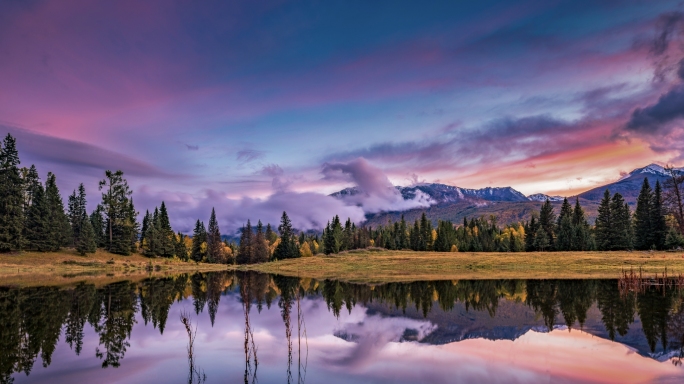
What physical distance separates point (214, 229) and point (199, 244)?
8007mm

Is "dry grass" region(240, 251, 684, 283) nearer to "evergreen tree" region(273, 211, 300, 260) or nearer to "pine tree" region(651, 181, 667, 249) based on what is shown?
"pine tree" region(651, 181, 667, 249)

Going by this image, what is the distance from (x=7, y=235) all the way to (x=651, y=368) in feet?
305

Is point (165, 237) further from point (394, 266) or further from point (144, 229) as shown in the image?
point (394, 266)

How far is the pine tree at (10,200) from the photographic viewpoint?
7381cm

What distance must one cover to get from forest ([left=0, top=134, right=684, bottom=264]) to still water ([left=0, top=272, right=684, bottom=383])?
4627 cm

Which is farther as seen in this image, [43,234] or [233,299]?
[43,234]

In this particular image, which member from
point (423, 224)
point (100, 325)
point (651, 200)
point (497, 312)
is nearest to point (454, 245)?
point (423, 224)

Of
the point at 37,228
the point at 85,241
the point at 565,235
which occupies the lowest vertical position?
the point at 565,235

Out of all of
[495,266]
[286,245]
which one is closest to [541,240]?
[495,266]

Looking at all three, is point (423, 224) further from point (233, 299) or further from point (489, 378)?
point (489, 378)

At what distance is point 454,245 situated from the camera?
453 ft

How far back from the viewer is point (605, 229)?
9800cm

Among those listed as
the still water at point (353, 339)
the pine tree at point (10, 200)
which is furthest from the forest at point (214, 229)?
the still water at point (353, 339)

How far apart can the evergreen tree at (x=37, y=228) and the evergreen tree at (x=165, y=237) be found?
2556cm
